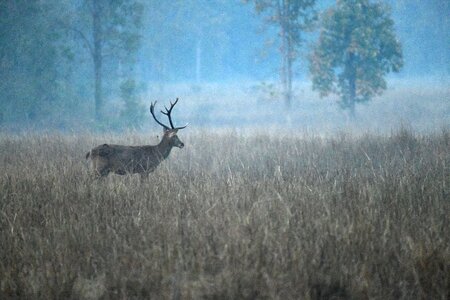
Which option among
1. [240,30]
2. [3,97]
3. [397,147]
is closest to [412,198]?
[397,147]

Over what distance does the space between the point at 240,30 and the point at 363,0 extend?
149ft

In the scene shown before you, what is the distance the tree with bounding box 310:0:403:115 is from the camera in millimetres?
21109

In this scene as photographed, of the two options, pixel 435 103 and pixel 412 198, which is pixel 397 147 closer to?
pixel 412 198

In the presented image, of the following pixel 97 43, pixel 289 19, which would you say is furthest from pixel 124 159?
pixel 289 19

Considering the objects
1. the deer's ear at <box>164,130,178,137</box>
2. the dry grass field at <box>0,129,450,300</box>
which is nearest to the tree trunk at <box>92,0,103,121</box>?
the deer's ear at <box>164,130,178,137</box>

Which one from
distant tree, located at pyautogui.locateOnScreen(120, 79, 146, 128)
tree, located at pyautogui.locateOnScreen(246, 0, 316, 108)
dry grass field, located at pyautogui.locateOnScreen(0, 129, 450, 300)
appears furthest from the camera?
tree, located at pyautogui.locateOnScreen(246, 0, 316, 108)

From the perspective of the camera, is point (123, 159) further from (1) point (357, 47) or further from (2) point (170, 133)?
(1) point (357, 47)

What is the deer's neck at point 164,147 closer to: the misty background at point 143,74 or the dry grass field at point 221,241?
the dry grass field at point 221,241

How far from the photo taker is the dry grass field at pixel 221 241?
3.67 m

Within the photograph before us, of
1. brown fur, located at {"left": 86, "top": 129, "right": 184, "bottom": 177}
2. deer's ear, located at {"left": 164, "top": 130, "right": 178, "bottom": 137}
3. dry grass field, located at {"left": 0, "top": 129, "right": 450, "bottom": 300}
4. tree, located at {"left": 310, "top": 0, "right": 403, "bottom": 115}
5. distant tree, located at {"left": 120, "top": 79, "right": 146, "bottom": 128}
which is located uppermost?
tree, located at {"left": 310, "top": 0, "right": 403, "bottom": 115}

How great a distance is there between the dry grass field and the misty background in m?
9.99

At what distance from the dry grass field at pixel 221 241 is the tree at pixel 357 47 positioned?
49.7ft

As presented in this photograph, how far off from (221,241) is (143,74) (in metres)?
49.1

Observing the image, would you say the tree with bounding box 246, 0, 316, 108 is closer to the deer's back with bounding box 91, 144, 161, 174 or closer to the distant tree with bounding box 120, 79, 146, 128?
the distant tree with bounding box 120, 79, 146, 128
